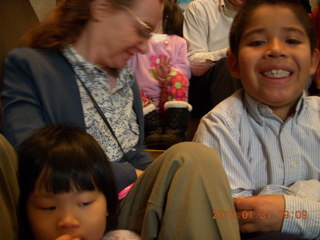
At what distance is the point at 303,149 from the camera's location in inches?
37.4

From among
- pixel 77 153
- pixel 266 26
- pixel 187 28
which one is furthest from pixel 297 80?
pixel 187 28

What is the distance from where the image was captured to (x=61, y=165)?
0.71 metres

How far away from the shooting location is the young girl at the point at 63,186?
2.23ft

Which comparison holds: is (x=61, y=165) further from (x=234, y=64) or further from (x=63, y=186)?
(x=234, y=64)

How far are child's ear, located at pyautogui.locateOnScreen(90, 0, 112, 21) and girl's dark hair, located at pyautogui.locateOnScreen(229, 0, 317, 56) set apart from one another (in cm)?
37

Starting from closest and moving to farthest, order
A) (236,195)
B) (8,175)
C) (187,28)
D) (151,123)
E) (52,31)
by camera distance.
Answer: (8,175)
(236,195)
(52,31)
(151,123)
(187,28)

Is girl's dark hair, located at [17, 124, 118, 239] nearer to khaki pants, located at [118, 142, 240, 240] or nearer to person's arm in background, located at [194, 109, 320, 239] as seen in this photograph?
khaki pants, located at [118, 142, 240, 240]

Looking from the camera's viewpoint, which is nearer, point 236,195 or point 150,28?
point 236,195

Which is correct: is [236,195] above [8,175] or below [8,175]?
below

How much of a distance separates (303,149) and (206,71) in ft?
3.14

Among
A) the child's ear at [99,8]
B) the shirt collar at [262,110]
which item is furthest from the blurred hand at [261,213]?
the child's ear at [99,8]

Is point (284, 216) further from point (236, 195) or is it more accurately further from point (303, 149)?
point (303, 149)

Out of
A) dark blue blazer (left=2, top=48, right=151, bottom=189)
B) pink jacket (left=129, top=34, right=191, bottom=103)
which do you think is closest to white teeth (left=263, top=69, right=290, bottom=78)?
dark blue blazer (left=2, top=48, right=151, bottom=189)

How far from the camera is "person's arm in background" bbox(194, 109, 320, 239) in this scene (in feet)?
2.60
